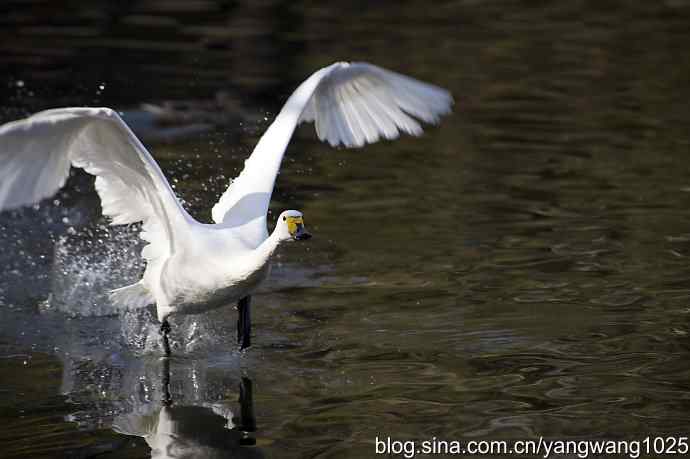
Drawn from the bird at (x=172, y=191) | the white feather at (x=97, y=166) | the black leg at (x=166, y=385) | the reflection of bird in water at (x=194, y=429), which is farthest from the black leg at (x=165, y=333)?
the reflection of bird in water at (x=194, y=429)

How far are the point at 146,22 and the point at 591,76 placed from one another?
285 inches

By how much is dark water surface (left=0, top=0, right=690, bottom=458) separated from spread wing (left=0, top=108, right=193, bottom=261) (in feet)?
2.77

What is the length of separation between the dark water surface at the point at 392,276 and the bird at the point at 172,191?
0.51 m

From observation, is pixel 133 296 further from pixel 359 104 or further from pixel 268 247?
pixel 359 104

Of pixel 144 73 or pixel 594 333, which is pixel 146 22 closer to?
pixel 144 73

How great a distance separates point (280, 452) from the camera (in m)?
6.47

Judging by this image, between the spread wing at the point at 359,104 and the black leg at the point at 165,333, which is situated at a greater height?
the spread wing at the point at 359,104

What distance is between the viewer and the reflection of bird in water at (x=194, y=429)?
6.48 meters

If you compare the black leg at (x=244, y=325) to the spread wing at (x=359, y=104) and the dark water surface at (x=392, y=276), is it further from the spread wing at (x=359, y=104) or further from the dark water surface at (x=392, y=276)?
the spread wing at (x=359, y=104)

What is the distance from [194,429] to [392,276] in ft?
9.90

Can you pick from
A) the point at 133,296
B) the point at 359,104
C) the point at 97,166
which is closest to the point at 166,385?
the point at 133,296

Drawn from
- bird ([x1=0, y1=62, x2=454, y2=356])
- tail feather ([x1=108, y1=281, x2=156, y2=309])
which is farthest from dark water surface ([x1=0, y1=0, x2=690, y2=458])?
bird ([x1=0, y1=62, x2=454, y2=356])

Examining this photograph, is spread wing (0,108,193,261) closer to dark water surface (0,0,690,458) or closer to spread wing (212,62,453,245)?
spread wing (212,62,453,245)

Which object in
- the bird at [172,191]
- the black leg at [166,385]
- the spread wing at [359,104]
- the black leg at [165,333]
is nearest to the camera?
the bird at [172,191]
